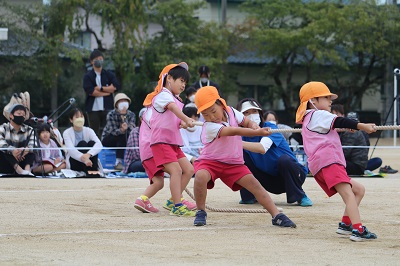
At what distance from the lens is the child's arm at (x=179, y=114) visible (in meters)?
9.10

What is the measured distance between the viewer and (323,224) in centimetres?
866

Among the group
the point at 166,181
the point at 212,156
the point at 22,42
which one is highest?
the point at 22,42

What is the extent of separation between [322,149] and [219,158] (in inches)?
42.4

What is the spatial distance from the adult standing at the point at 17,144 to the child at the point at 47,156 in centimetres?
18

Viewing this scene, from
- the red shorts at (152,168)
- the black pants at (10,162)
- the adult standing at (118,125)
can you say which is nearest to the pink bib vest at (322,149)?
the red shorts at (152,168)

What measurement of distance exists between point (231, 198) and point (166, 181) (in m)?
2.84

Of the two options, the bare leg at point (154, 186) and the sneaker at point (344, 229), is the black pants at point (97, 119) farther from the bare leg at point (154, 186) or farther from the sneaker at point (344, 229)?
the sneaker at point (344, 229)

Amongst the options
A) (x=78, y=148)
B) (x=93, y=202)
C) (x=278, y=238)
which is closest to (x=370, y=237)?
(x=278, y=238)

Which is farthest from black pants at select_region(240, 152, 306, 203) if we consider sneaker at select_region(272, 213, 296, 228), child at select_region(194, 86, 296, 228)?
sneaker at select_region(272, 213, 296, 228)

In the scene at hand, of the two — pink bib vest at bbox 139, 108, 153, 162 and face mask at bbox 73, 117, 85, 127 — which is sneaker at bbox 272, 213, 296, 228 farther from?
face mask at bbox 73, 117, 85, 127

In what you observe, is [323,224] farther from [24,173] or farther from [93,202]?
[24,173]

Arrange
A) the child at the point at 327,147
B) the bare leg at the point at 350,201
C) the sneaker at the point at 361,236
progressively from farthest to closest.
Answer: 1. the child at the point at 327,147
2. the bare leg at the point at 350,201
3. the sneaker at the point at 361,236

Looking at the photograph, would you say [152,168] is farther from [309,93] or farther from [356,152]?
[356,152]

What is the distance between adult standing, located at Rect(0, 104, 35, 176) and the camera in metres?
14.7
